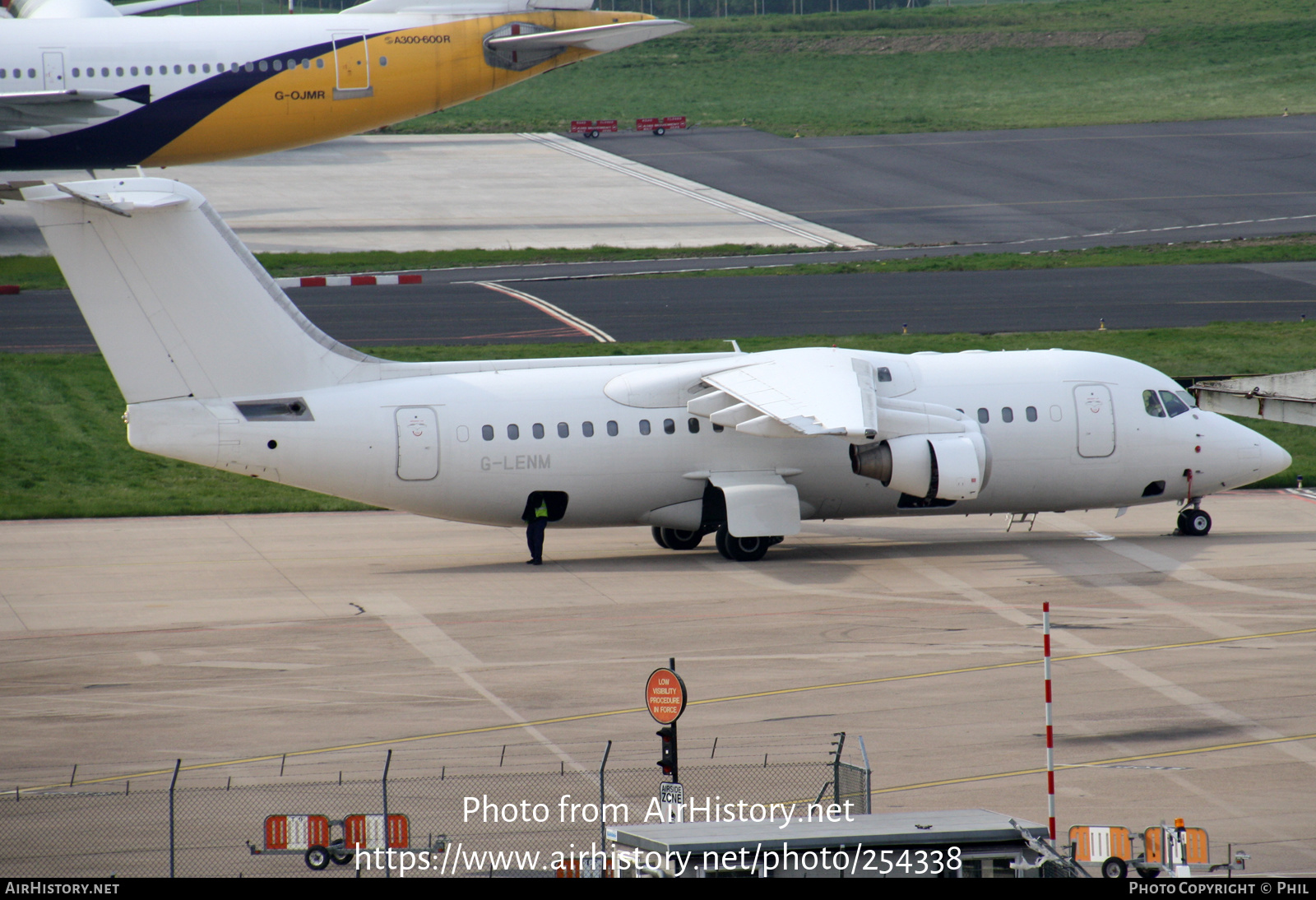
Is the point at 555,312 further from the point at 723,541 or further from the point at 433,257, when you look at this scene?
the point at 723,541

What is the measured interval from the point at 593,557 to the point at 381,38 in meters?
31.9

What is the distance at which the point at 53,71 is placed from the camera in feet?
181

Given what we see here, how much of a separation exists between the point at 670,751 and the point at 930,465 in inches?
579

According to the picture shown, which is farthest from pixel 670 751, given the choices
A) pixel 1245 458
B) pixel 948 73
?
pixel 948 73

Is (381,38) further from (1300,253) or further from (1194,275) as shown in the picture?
(1300,253)

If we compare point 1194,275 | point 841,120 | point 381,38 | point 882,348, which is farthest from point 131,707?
point 841,120

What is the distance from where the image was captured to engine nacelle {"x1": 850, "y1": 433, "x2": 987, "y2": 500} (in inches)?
1142

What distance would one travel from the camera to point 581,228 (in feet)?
223

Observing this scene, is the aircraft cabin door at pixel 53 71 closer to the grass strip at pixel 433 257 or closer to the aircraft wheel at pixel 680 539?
the grass strip at pixel 433 257

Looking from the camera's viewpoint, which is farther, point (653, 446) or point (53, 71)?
point (53, 71)

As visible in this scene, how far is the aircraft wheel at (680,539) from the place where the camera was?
3192cm

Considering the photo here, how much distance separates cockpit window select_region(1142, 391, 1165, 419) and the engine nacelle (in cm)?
468

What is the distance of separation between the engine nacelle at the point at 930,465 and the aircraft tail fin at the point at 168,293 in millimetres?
11077

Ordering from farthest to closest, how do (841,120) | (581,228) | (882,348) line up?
(841,120), (581,228), (882,348)
